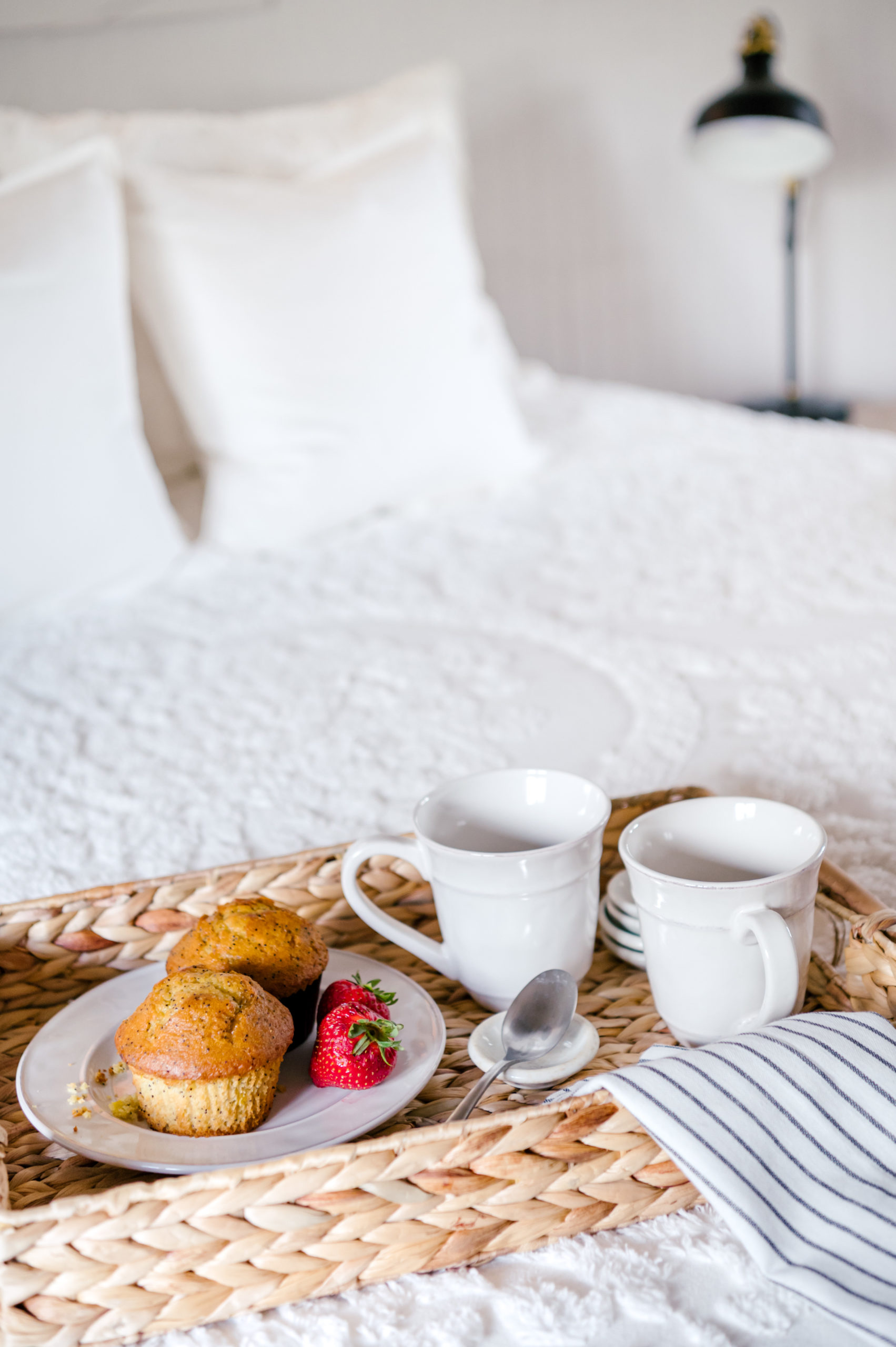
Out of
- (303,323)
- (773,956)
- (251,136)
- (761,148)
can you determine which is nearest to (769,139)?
(761,148)

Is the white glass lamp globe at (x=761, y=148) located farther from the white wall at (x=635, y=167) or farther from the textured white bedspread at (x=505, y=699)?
the textured white bedspread at (x=505, y=699)

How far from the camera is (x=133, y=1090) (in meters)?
0.51

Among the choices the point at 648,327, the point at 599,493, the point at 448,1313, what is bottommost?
the point at 448,1313

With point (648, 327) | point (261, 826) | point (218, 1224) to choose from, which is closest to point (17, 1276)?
point (218, 1224)

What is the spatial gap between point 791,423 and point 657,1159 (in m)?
→ 1.77

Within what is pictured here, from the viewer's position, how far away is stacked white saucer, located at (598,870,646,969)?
627mm

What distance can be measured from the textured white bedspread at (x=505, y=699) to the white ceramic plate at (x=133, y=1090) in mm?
65

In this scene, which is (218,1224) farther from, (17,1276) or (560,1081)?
(560,1081)

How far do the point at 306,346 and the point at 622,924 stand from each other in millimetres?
1215

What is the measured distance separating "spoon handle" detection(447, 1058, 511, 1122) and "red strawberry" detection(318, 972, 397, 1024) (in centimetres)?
7

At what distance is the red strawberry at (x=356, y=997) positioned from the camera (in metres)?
0.54

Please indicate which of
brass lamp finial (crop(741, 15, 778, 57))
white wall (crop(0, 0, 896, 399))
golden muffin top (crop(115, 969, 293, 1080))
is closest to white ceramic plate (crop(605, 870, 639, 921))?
golden muffin top (crop(115, 969, 293, 1080))

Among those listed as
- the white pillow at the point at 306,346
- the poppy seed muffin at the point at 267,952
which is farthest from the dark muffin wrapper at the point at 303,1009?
the white pillow at the point at 306,346

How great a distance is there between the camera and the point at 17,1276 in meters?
0.39
